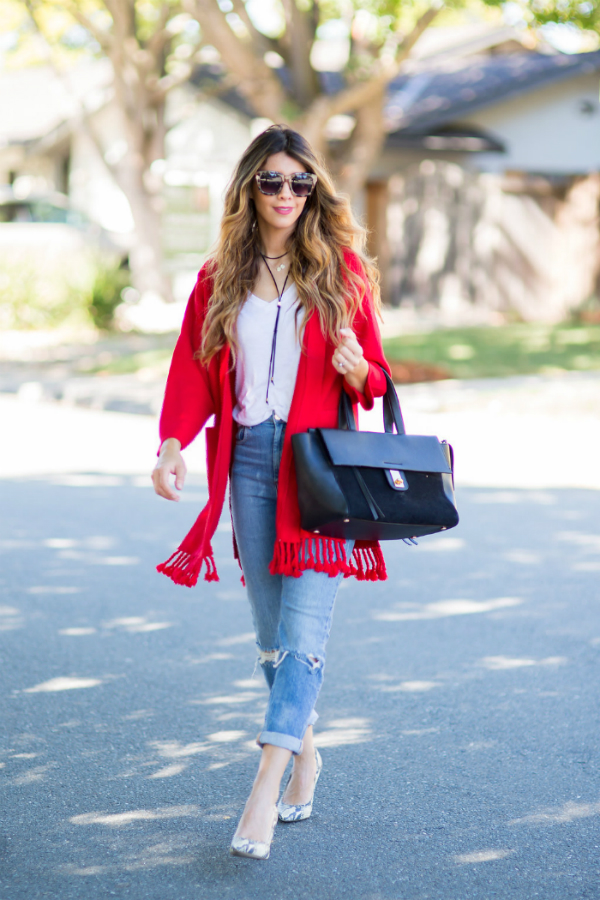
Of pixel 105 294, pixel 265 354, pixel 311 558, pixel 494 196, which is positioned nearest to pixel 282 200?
pixel 265 354

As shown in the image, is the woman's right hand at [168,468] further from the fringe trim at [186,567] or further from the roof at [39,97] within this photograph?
the roof at [39,97]

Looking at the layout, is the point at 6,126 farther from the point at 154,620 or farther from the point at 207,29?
the point at 154,620

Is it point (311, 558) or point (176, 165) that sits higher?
point (176, 165)

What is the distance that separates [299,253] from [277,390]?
411mm

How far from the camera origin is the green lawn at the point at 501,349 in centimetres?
1417

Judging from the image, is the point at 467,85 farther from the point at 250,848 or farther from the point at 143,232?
the point at 250,848

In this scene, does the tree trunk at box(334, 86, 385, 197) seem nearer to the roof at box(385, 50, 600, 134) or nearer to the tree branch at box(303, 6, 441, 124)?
the tree branch at box(303, 6, 441, 124)

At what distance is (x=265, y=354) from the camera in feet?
10.8

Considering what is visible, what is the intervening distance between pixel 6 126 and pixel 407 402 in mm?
21108

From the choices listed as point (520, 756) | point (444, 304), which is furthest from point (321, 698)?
point (444, 304)

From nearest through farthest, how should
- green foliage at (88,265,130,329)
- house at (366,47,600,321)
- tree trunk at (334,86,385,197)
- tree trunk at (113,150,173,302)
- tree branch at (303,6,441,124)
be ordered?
tree branch at (303,6,441,124)
tree trunk at (334,86,385,197)
green foliage at (88,265,130,329)
tree trunk at (113,150,173,302)
house at (366,47,600,321)

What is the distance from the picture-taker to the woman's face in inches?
130

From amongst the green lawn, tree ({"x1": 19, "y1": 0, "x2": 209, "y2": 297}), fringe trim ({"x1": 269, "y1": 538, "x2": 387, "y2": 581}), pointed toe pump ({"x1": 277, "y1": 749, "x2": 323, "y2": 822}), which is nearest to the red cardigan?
fringe trim ({"x1": 269, "y1": 538, "x2": 387, "y2": 581})

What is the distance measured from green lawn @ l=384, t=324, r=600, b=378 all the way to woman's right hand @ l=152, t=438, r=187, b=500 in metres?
10.3
